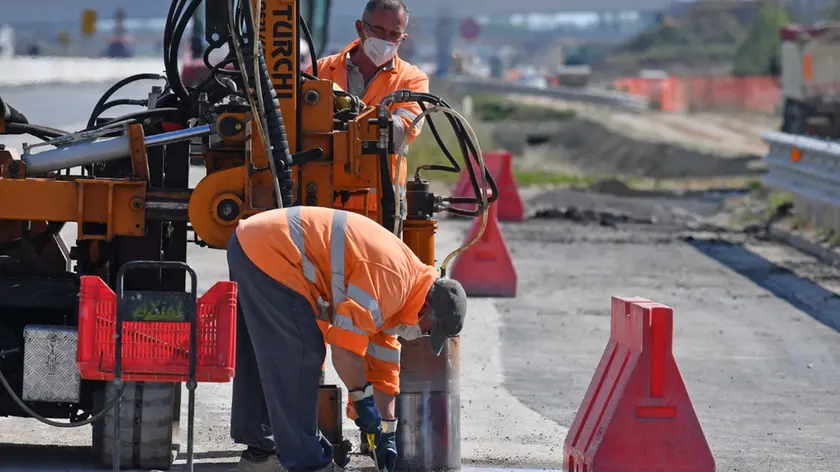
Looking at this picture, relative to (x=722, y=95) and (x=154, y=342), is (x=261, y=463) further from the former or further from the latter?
(x=722, y=95)

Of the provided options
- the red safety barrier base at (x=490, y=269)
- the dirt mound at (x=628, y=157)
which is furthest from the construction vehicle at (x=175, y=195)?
the dirt mound at (x=628, y=157)

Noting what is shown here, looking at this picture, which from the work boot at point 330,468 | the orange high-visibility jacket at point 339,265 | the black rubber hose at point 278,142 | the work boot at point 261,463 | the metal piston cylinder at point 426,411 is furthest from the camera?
the metal piston cylinder at point 426,411

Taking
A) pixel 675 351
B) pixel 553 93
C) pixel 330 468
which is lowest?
pixel 675 351

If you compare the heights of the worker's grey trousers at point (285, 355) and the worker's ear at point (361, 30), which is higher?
the worker's ear at point (361, 30)

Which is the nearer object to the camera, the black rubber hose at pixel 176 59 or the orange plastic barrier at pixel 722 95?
the black rubber hose at pixel 176 59

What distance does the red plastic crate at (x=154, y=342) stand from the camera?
6152mm

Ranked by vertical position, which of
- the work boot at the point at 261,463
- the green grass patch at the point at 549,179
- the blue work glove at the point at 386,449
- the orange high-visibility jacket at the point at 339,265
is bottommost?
the green grass patch at the point at 549,179

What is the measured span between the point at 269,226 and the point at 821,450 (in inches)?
135

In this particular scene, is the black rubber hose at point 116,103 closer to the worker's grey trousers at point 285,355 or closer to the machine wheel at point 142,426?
the machine wheel at point 142,426

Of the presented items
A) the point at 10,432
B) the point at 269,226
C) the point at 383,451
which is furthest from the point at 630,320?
the point at 10,432

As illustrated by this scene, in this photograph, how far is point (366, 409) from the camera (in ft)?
20.2

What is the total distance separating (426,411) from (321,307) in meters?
1.11

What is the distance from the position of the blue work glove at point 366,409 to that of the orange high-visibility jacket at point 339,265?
0.17 m

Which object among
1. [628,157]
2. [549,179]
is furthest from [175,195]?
[628,157]
